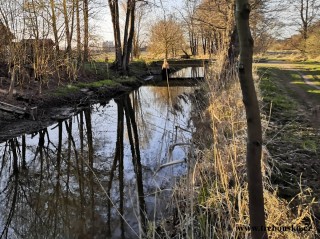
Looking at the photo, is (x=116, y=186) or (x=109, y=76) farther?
(x=109, y=76)

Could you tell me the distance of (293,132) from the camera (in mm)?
7895

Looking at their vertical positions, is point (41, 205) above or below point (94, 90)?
below

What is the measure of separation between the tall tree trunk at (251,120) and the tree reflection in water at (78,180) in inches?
32.1

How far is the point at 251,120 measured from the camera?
173cm

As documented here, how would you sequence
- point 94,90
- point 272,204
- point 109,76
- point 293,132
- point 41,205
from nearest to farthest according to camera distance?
point 272,204 < point 41,205 < point 293,132 < point 94,90 < point 109,76

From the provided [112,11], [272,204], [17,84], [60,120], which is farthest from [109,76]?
[272,204]

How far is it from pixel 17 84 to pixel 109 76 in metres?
8.87

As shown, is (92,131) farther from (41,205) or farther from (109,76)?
(109,76)

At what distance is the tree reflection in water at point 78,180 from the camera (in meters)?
4.86

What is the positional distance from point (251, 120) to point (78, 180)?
5422 mm

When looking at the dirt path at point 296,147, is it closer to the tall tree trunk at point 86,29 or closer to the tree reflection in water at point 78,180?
the tree reflection in water at point 78,180

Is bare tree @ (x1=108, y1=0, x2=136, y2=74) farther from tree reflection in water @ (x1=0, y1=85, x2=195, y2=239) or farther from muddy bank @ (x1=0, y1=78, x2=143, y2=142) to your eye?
tree reflection in water @ (x1=0, y1=85, x2=195, y2=239)

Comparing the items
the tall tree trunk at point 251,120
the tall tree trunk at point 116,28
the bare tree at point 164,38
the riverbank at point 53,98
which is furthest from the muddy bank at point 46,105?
the bare tree at point 164,38

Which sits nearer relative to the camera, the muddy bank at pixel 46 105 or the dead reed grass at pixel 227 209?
the dead reed grass at pixel 227 209
